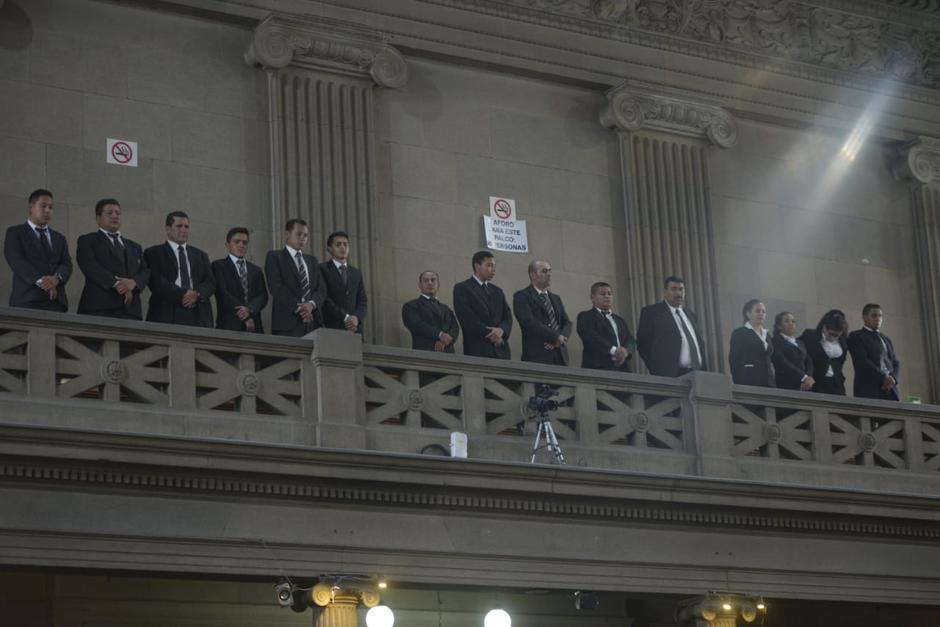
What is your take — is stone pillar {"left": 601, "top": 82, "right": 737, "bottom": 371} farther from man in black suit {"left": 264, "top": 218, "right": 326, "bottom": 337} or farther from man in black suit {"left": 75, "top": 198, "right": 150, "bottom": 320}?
man in black suit {"left": 75, "top": 198, "right": 150, "bottom": 320}

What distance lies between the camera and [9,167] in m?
17.0

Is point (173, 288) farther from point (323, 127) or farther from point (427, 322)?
point (323, 127)

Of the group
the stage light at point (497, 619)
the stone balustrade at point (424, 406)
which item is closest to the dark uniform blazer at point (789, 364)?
the stone balustrade at point (424, 406)

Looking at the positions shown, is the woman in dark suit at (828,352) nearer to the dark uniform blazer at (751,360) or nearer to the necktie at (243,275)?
the dark uniform blazer at (751,360)

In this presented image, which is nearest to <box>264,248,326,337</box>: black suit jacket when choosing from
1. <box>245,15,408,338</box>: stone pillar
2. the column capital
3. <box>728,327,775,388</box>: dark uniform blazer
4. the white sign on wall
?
<box>245,15,408,338</box>: stone pillar

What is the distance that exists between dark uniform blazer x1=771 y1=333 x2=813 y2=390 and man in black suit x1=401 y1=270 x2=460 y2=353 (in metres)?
3.36

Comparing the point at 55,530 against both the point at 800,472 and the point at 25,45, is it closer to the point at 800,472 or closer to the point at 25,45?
the point at 25,45

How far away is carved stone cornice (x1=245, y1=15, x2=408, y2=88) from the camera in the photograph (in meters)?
18.4

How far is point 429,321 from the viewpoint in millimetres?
16734

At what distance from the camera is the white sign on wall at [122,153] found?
57.7 ft

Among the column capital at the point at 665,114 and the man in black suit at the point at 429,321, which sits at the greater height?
the column capital at the point at 665,114

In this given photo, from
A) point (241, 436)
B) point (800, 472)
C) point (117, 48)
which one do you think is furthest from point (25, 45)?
point (800, 472)

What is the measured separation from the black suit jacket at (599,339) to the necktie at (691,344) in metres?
0.52

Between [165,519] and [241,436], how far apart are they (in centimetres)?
93
